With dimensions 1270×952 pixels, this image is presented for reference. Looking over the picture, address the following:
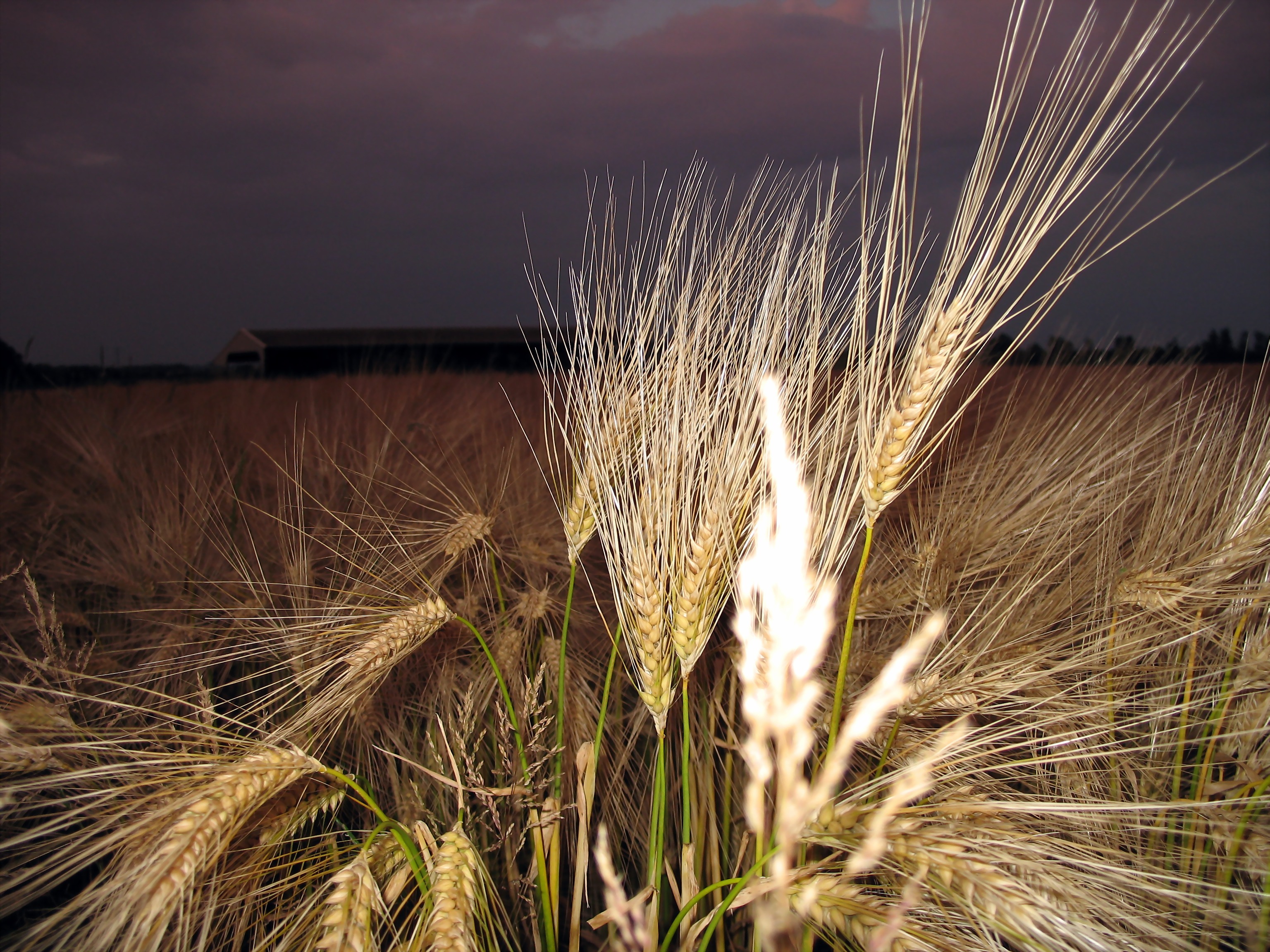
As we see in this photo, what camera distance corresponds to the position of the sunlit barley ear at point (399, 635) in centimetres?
85

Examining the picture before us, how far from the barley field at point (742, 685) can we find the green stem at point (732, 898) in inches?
0.5

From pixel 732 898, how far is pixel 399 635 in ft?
1.64

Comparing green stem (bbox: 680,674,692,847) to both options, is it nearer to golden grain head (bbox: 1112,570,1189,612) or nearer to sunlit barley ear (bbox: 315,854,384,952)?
sunlit barley ear (bbox: 315,854,384,952)

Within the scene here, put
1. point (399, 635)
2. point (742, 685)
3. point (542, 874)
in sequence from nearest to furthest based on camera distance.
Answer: point (542, 874)
point (399, 635)
point (742, 685)

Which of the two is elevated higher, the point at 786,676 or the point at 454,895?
the point at 786,676

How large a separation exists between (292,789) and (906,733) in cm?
73

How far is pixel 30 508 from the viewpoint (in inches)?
91.6

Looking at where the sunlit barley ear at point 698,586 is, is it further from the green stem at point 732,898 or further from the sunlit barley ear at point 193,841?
the sunlit barley ear at point 193,841

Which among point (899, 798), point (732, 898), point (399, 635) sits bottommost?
point (732, 898)

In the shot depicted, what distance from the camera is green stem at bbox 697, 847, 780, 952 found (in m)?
0.54

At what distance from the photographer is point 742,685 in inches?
44.2

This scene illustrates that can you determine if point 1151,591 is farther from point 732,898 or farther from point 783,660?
point 783,660

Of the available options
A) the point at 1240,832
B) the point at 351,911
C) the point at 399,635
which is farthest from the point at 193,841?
the point at 1240,832

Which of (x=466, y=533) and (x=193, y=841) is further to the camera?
(x=466, y=533)
